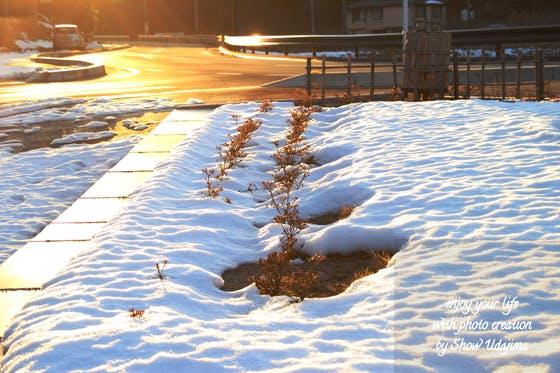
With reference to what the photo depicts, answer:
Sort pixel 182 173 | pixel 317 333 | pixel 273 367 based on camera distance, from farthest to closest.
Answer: pixel 182 173 → pixel 317 333 → pixel 273 367

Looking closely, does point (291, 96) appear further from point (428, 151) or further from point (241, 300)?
point (241, 300)

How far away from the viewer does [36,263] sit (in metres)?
7.00

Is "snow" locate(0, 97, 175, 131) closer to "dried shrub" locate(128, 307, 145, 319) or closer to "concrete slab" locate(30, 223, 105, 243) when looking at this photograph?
"concrete slab" locate(30, 223, 105, 243)

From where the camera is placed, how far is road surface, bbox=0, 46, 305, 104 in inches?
878

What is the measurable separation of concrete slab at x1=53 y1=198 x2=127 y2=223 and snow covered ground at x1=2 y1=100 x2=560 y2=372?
0.27 m

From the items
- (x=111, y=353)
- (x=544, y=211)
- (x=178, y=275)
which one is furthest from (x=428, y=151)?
(x=111, y=353)

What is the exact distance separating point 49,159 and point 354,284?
341 inches

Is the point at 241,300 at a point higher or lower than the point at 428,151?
lower

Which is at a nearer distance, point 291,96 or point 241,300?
point 241,300

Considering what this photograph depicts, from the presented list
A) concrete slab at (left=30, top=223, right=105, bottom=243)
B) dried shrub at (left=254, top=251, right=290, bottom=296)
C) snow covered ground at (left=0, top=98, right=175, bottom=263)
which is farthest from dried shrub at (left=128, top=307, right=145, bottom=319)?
snow covered ground at (left=0, top=98, right=175, bottom=263)

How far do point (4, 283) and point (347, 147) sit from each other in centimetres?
586

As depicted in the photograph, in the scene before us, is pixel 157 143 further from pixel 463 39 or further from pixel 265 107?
pixel 463 39

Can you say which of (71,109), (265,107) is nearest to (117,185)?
(265,107)

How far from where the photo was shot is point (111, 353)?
185 inches
